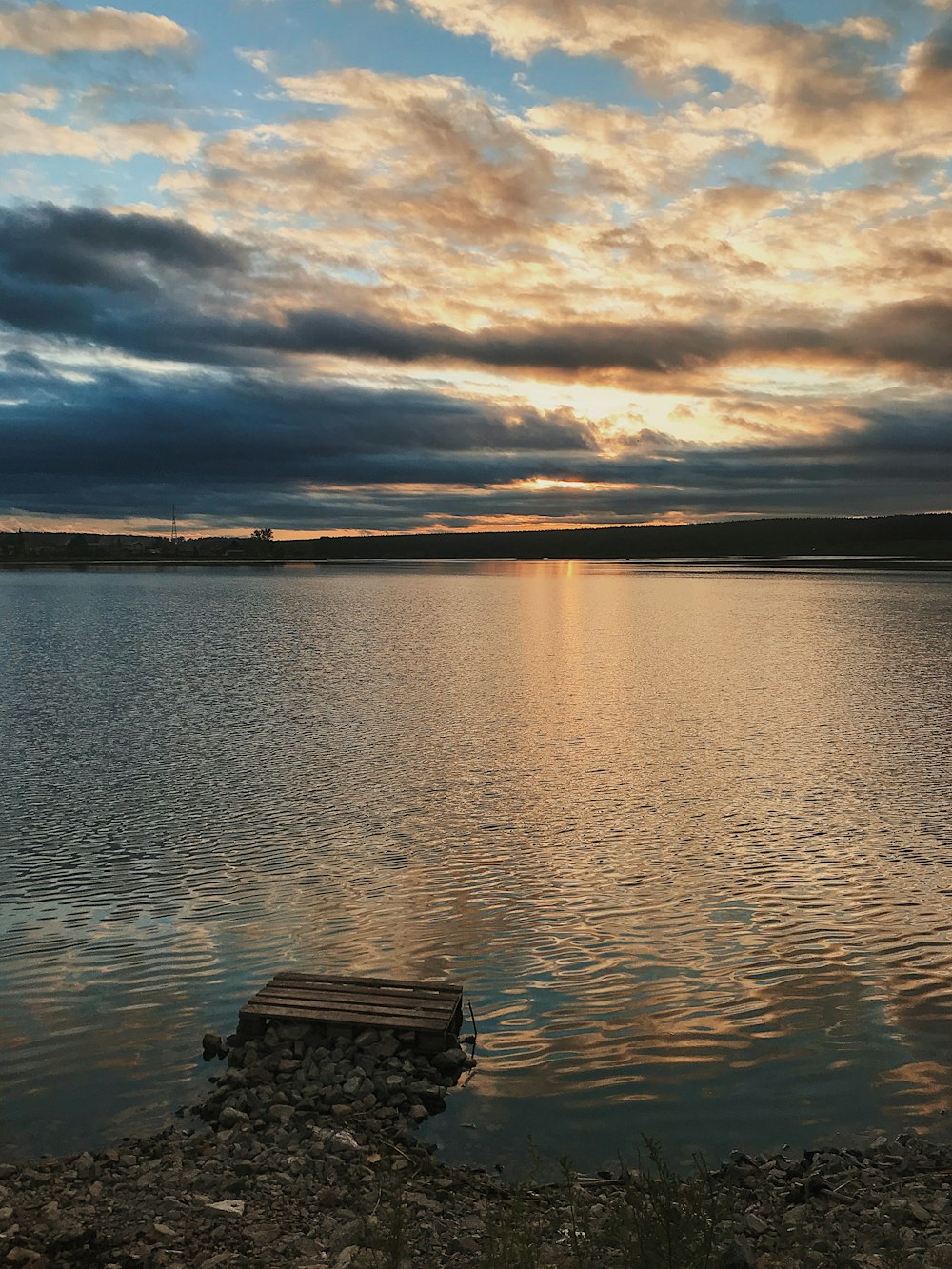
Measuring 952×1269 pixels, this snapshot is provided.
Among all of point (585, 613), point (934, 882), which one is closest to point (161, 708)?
point (934, 882)

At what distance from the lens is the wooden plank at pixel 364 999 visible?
11.5 m

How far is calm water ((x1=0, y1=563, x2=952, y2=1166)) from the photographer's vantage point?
10.7 metres

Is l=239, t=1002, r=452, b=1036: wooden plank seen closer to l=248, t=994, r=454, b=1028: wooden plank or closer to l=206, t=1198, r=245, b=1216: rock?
l=248, t=994, r=454, b=1028: wooden plank

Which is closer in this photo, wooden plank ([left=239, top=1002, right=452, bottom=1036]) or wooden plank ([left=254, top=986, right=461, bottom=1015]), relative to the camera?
wooden plank ([left=239, top=1002, right=452, bottom=1036])

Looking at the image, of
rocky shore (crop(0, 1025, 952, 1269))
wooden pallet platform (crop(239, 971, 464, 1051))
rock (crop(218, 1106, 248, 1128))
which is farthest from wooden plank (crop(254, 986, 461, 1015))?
rock (crop(218, 1106, 248, 1128))

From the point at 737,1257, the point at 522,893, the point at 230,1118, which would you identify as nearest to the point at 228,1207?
the point at 230,1118

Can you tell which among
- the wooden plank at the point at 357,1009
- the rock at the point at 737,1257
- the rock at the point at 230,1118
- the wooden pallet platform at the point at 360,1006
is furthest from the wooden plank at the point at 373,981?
the rock at the point at 737,1257

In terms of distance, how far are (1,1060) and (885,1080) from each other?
977cm

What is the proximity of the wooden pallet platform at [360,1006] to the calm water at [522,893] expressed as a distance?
67cm

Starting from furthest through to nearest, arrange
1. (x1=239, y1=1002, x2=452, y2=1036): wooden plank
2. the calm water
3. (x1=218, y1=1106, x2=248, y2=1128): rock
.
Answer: (x1=239, y1=1002, x2=452, y2=1036): wooden plank → the calm water → (x1=218, y1=1106, x2=248, y2=1128): rock

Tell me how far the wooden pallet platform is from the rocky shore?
2.63 feet

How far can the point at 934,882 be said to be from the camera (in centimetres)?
1692

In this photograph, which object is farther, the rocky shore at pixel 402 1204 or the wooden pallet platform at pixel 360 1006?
the wooden pallet platform at pixel 360 1006

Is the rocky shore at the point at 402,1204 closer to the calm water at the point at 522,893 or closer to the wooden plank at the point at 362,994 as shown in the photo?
the calm water at the point at 522,893
